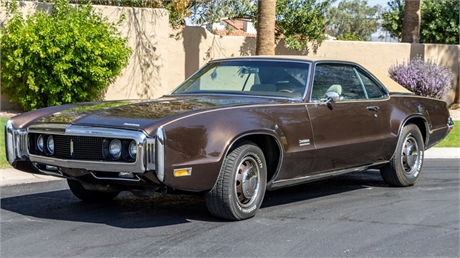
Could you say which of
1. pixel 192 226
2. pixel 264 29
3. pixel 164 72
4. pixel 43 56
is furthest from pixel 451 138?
pixel 192 226

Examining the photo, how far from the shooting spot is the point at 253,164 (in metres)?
6.67

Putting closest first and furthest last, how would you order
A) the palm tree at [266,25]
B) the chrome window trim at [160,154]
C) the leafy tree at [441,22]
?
the chrome window trim at [160,154] < the palm tree at [266,25] < the leafy tree at [441,22]

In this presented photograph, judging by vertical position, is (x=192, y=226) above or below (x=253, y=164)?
below

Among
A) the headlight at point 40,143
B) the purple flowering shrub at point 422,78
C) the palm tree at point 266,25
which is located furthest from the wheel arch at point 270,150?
the purple flowering shrub at point 422,78

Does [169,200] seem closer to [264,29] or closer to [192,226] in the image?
[192,226]

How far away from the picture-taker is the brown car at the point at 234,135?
6.00 meters

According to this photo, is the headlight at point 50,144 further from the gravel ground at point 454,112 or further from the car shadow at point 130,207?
the gravel ground at point 454,112

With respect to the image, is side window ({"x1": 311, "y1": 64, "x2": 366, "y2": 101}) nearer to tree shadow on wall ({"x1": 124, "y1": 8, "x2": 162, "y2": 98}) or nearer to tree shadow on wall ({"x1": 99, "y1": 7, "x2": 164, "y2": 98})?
tree shadow on wall ({"x1": 99, "y1": 7, "x2": 164, "y2": 98})

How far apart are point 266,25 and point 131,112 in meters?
10.4

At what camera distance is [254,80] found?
780 cm

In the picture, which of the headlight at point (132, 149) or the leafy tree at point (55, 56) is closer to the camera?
the headlight at point (132, 149)

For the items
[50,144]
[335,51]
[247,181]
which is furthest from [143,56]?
[247,181]

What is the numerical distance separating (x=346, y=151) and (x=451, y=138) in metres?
7.86

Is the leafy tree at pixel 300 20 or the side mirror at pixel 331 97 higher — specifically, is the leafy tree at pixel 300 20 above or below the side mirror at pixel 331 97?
above
